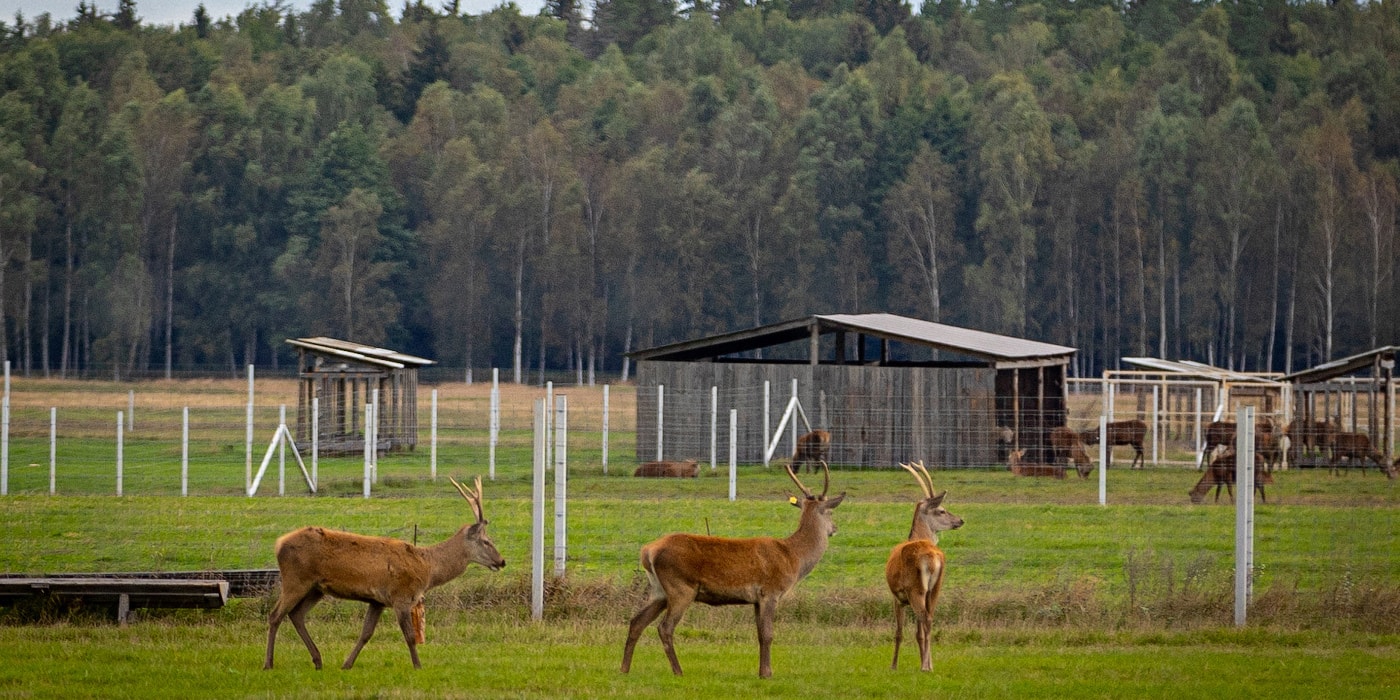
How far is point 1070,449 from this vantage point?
30188 mm

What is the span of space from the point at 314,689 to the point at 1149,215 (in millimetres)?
74512

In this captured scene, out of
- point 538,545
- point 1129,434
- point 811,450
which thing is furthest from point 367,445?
point 1129,434

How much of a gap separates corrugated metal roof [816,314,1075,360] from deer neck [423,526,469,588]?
21253mm

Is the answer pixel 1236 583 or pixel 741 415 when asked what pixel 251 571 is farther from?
pixel 741 415

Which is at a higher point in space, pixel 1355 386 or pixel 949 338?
pixel 949 338

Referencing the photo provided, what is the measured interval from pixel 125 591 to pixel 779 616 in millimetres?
5400

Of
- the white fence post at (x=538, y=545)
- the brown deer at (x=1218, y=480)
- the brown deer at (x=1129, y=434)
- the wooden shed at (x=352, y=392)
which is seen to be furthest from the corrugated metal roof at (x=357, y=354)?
the white fence post at (x=538, y=545)

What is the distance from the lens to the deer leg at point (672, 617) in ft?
35.5

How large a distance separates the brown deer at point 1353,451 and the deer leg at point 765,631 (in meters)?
22.8

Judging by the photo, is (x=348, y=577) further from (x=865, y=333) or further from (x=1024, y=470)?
(x=865, y=333)

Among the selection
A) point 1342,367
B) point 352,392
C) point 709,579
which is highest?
point 1342,367

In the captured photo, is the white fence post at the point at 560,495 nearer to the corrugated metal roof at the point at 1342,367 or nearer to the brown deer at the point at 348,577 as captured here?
the brown deer at the point at 348,577

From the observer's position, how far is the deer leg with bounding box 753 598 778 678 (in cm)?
1093

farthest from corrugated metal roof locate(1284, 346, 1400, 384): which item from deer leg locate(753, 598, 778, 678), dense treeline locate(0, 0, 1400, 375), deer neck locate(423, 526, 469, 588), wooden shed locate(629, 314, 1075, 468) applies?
dense treeline locate(0, 0, 1400, 375)
